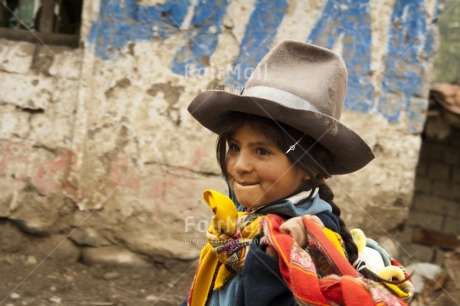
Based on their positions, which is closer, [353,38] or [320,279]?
[320,279]

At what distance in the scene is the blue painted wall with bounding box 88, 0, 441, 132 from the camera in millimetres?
4125

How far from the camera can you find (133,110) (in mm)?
4137

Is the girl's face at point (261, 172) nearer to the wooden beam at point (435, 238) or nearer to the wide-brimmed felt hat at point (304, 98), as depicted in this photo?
the wide-brimmed felt hat at point (304, 98)

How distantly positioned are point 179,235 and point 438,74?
10.9 meters

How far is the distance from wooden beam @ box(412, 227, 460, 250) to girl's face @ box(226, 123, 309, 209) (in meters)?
6.83

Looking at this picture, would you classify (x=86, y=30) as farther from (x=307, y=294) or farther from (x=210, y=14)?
(x=307, y=294)

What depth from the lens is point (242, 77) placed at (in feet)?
13.7

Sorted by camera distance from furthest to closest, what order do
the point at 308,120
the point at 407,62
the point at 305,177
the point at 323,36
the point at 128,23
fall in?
the point at 407,62, the point at 323,36, the point at 128,23, the point at 305,177, the point at 308,120

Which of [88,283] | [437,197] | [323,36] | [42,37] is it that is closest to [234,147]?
[88,283]

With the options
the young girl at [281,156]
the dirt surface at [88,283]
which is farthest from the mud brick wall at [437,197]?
the young girl at [281,156]

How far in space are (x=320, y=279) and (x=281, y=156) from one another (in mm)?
413

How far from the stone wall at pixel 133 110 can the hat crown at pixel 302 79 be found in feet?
8.00

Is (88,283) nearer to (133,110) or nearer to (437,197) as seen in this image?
(133,110)

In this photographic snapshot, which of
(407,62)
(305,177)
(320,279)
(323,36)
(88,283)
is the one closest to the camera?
(320,279)
